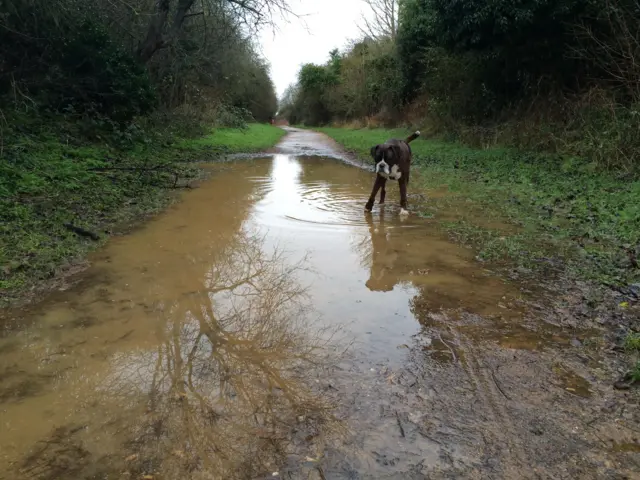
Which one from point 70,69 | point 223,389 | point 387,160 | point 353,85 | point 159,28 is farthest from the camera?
point 353,85

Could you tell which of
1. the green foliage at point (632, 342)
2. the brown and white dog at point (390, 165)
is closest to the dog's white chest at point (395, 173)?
the brown and white dog at point (390, 165)

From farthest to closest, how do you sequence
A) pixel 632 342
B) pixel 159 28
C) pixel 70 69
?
pixel 159 28, pixel 70 69, pixel 632 342

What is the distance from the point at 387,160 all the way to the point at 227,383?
5197 mm

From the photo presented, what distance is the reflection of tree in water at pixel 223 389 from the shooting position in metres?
2.25

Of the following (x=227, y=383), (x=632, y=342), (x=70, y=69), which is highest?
(x=70, y=69)

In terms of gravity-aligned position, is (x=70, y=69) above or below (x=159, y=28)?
below

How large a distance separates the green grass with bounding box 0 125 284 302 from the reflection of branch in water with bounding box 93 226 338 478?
1.82 m

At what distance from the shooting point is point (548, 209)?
7.25 meters

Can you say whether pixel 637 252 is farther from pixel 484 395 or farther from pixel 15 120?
pixel 15 120

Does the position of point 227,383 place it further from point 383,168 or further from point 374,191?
point 374,191

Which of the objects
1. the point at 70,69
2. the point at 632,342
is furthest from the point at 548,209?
the point at 70,69

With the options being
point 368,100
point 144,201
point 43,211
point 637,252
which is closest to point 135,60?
point 144,201

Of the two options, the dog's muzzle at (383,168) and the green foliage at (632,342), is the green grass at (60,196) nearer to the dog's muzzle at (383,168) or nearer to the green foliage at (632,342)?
the dog's muzzle at (383,168)

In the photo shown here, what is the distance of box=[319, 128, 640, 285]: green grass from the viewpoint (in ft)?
16.5
